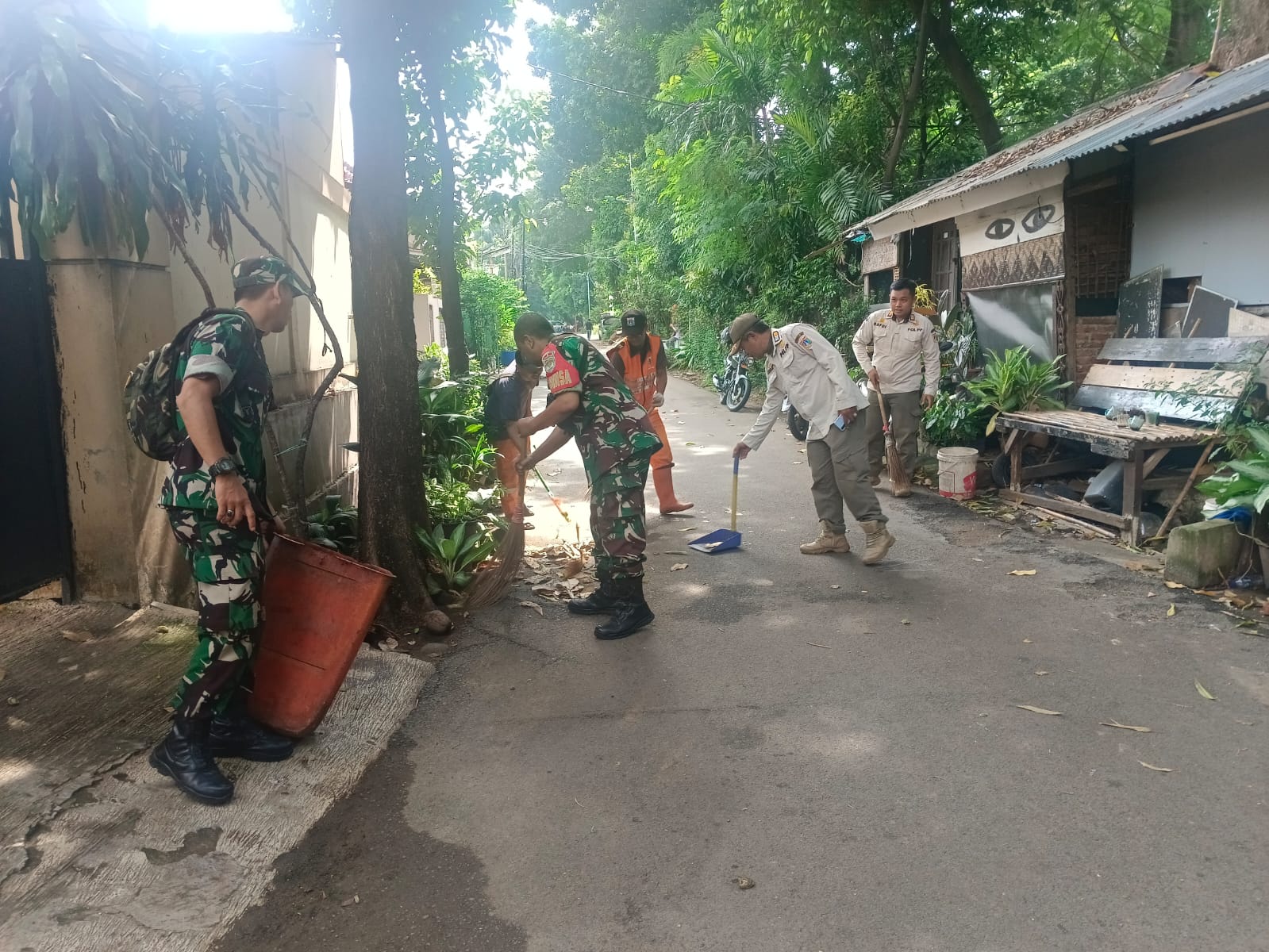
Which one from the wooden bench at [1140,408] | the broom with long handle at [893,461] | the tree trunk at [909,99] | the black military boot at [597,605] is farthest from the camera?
the tree trunk at [909,99]

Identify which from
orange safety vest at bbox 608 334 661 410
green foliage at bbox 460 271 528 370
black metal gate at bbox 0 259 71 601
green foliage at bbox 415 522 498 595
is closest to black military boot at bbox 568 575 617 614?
green foliage at bbox 415 522 498 595

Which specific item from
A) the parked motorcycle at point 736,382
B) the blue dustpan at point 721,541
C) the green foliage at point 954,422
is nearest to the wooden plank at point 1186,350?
the green foliage at point 954,422

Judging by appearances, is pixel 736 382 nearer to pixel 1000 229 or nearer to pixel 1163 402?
pixel 1000 229

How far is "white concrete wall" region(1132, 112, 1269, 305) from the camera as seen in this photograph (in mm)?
6582

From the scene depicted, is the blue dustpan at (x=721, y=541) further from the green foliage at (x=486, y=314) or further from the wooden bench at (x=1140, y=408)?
the green foliage at (x=486, y=314)

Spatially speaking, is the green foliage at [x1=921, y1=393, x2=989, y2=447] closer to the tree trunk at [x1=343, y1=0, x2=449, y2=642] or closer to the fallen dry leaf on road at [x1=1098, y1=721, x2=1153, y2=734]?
the fallen dry leaf on road at [x1=1098, y1=721, x2=1153, y2=734]

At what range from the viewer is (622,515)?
4.81 meters

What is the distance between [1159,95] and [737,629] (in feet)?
22.6

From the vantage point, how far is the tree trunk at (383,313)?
468cm

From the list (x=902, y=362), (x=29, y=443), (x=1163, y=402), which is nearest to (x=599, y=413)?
(x=29, y=443)

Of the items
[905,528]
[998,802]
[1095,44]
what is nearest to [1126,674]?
[998,802]

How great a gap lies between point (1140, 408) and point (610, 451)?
15.0ft

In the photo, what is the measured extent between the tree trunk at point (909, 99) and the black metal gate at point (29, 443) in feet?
39.8

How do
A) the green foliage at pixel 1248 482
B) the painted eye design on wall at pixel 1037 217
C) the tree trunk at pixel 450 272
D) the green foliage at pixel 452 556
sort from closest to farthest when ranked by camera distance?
the green foliage at pixel 1248 482 < the green foliage at pixel 452 556 < the painted eye design on wall at pixel 1037 217 < the tree trunk at pixel 450 272
